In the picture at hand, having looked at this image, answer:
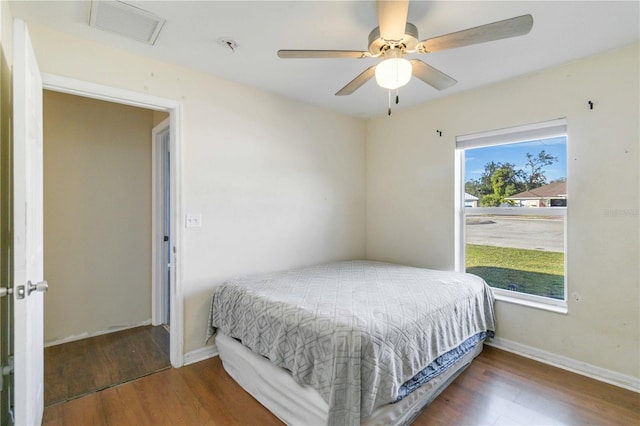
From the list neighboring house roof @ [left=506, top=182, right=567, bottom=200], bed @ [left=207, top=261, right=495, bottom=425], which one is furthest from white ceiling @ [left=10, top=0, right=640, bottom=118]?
bed @ [left=207, top=261, right=495, bottom=425]

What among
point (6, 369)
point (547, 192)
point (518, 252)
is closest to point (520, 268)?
point (518, 252)

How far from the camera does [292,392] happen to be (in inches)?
67.8

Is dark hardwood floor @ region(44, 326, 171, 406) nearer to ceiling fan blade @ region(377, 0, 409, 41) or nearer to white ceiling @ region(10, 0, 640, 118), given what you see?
white ceiling @ region(10, 0, 640, 118)

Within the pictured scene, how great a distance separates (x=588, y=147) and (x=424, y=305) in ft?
5.79

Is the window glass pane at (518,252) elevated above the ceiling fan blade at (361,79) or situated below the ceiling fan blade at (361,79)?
below

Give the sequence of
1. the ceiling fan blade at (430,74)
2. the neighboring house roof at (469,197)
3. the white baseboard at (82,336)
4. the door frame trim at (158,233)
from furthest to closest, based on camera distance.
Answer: the door frame trim at (158,233)
the neighboring house roof at (469,197)
the white baseboard at (82,336)
the ceiling fan blade at (430,74)

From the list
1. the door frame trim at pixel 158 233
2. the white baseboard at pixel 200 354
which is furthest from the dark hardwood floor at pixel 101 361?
the door frame trim at pixel 158 233

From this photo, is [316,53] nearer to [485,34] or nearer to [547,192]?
[485,34]

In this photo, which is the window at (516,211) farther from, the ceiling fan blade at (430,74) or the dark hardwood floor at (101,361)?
the dark hardwood floor at (101,361)

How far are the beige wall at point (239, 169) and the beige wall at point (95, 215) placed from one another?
8.2 inches

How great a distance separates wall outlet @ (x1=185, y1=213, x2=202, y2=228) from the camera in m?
2.45

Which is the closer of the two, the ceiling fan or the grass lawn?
the ceiling fan

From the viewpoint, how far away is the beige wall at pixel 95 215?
2762 mm

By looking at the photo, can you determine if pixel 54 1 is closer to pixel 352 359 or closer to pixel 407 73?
pixel 407 73
